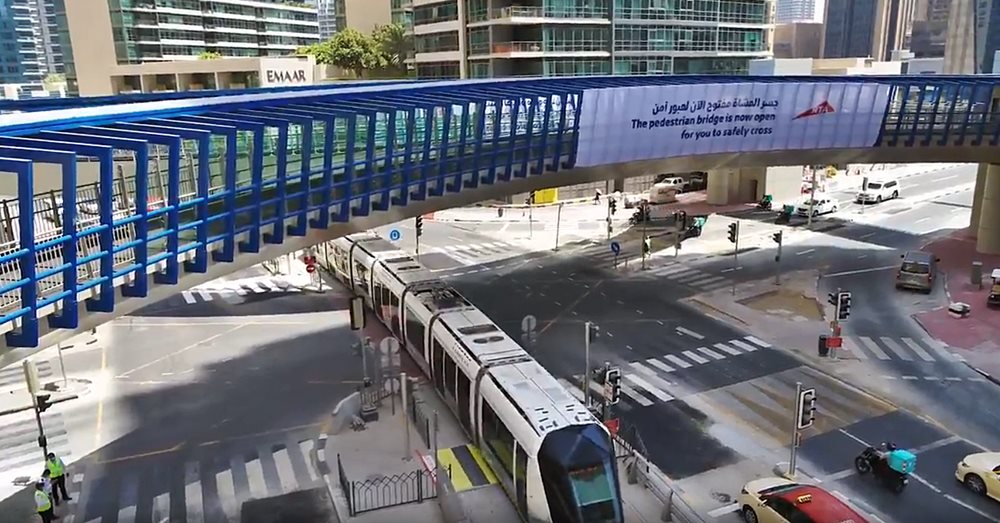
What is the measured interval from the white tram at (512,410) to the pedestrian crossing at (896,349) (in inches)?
563

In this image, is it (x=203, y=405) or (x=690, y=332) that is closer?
(x=203, y=405)

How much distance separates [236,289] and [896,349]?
2897 cm

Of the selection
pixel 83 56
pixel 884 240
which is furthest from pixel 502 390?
pixel 83 56

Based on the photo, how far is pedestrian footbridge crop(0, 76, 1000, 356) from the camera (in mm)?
14125

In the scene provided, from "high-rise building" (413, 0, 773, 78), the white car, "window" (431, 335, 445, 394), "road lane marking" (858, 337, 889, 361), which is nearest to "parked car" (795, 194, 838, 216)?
the white car

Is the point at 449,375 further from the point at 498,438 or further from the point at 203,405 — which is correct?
the point at 203,405

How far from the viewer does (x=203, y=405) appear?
23953 mm

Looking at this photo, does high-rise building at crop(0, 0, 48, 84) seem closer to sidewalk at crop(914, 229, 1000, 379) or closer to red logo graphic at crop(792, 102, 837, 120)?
red logo graphic at crop(792, 102, 837, 120)

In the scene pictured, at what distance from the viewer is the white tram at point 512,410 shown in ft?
50.6

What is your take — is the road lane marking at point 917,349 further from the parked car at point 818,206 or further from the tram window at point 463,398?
the parked car at point 818,206

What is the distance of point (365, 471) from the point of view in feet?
64.4

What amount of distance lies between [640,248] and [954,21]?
442 ft

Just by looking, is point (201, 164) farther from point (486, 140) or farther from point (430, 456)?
point (486, 140)

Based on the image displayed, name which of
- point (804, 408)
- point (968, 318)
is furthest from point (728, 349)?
point (968, 318)
